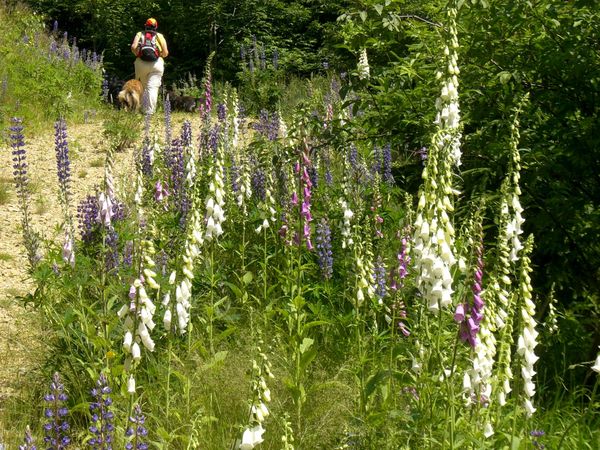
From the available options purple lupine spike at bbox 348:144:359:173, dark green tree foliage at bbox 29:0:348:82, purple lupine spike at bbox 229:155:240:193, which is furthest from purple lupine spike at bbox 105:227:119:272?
dark green tree foliage at bbox 29:0:348:82

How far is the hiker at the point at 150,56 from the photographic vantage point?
13.3 meters

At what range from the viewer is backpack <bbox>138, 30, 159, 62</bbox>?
13.3m

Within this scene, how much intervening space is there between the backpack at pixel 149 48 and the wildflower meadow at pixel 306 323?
7.15 m

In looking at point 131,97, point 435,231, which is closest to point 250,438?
point 435,231

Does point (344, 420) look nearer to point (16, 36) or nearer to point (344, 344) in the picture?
point (344, 344)

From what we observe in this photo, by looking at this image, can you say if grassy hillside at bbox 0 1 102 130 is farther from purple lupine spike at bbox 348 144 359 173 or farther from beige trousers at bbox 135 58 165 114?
purple lupine spike at bbox 348 144 359 173

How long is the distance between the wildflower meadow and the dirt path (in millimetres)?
202

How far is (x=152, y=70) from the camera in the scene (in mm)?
13562

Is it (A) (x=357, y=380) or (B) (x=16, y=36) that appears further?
(B) (x=16, y=36)

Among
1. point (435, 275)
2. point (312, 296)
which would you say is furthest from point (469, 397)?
point (312, 296)

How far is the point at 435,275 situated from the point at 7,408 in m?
2.78

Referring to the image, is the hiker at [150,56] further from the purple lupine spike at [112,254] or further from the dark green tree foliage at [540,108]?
the dark green tree foliage at [540,108]

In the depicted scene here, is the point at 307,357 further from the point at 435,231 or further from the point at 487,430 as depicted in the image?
the point at 435,231

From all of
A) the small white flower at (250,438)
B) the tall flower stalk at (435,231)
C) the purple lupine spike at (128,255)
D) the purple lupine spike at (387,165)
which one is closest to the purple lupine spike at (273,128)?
the purple lupine spike at (387,165)
